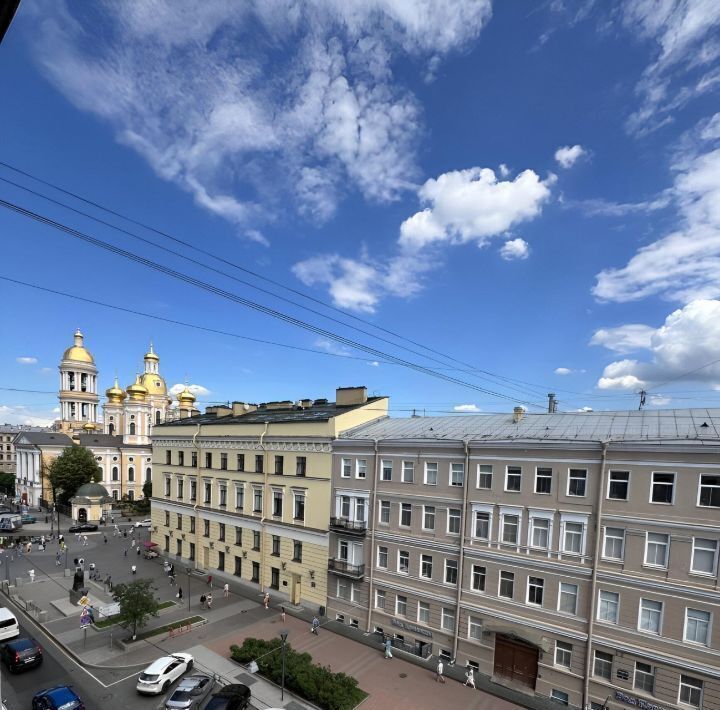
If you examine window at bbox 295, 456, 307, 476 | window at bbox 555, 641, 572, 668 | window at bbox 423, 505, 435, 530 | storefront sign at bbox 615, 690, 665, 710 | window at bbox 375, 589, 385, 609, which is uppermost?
window at bbox 295, 456, 307, 476

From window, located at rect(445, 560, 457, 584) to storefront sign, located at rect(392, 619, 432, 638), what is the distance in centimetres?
362

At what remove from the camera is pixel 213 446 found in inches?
1593

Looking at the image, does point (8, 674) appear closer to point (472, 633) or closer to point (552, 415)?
point (472, 633)

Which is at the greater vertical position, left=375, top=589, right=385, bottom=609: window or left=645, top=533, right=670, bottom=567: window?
left=645, top=533, right=670, bottom=567: window

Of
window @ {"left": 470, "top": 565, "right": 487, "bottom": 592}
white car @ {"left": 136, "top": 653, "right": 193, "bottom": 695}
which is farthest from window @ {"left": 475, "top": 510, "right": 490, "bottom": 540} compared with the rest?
white car @ {"left": 136, "top": 653, "right": 193, "bottom": 695}

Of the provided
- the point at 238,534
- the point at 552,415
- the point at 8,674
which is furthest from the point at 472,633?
the point at 8,674

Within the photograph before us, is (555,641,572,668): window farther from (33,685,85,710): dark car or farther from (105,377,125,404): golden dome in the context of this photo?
(105,377,125,404): golden dome

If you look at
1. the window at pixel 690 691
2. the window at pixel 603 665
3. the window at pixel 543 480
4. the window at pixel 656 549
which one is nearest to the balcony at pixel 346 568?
the window at pixel 543 480

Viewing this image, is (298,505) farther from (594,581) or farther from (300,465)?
(594,581)

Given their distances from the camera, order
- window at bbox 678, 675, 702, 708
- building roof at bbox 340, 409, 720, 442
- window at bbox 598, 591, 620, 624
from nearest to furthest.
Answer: window at bbox 678, 675, 702, 708
window at bbox 598, 591, 620, 624
building roof at bbox 340, 409, 720, 442

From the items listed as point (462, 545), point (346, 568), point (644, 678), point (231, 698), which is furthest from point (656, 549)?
point (231, 698)

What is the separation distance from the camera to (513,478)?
76.6 feet

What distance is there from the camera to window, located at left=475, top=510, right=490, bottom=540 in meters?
24.1

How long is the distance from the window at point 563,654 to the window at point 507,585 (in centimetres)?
300
